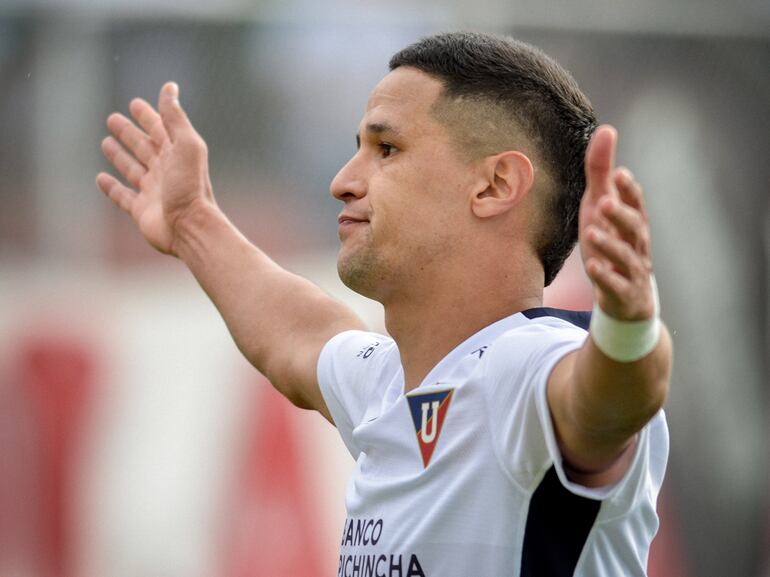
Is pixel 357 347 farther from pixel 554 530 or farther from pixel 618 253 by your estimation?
pixel 618 253

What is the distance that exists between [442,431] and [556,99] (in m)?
0.70

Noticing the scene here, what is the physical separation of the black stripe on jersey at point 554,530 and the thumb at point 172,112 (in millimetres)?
1512

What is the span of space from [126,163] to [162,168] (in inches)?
6.0

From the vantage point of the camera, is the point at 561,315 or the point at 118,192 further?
the point at 118,192

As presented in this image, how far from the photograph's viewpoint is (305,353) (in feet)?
9.03

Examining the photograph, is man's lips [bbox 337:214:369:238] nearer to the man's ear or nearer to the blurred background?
the man's ear

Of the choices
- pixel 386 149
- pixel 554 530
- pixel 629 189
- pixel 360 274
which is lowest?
pixel 554 530

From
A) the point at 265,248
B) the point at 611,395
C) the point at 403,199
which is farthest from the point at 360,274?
the point at 265,248

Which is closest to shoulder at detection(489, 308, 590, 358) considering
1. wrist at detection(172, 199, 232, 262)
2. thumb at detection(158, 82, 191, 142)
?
wrist at detection(172, 199, 232, 262)

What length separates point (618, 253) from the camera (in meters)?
1.52

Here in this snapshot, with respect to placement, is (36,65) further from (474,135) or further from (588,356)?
(588,356)

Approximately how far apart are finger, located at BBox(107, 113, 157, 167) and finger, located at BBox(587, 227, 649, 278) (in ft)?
5.75

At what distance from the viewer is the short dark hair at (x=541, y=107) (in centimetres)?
227

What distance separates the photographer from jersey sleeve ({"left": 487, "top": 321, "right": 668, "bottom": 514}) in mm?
1753
